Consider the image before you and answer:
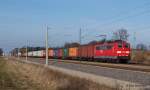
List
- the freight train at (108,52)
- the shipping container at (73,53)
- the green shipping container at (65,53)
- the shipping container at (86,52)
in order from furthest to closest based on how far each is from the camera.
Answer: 1. the green shipping container at (65,53)
2. the shipping container at (73,53)
3. the shipping container at (86,52)
4. the freight train at (108,52)

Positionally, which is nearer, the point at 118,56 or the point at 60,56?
the point at 118,56

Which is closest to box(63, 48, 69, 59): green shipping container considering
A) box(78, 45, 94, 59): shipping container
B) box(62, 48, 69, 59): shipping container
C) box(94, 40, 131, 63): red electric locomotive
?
box(62, 48, 69, 59): shipping container

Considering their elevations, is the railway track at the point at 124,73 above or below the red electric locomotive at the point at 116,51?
below

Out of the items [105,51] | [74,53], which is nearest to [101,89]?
[105,51]

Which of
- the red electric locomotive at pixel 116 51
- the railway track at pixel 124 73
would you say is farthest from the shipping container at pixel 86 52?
the railway track at pixel 124 73

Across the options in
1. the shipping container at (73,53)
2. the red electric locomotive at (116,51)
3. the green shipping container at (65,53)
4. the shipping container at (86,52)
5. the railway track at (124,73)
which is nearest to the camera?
the railway track at (124,73)

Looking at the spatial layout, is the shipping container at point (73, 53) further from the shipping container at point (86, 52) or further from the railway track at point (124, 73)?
the railway track at point (124, 73)

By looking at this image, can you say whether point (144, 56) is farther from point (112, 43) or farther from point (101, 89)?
point (101, 89)

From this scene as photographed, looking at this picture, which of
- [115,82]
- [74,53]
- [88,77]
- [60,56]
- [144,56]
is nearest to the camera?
[115,82]

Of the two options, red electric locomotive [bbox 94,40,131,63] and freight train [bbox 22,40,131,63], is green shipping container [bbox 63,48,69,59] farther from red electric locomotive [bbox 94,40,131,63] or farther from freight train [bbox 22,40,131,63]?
red electric locomotive [bbox 94,40,131,63]

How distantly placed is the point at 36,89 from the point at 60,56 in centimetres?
7082

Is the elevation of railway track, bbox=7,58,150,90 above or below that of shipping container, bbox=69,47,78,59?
below

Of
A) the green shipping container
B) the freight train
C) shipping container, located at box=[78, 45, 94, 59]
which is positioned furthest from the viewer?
the green shipping container

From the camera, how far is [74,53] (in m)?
75.2
